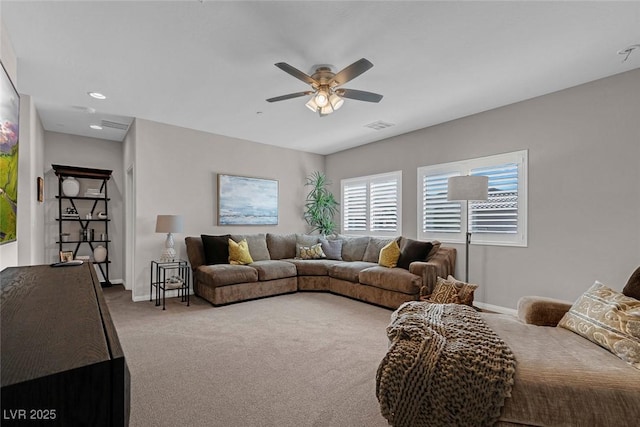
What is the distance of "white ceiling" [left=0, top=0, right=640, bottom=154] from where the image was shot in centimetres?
226

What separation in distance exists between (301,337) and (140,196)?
3294 millimetres

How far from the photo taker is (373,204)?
5973mm

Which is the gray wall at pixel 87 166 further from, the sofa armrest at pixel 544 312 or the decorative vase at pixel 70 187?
the sofa armrest at pixel 544 312

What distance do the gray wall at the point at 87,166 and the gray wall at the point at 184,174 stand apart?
1.92ft

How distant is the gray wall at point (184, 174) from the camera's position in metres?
4.64

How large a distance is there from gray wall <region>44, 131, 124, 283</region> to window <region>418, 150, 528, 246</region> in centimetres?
560

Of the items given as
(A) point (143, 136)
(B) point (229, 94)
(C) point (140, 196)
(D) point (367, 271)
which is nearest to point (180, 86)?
(B) point (229, 94)

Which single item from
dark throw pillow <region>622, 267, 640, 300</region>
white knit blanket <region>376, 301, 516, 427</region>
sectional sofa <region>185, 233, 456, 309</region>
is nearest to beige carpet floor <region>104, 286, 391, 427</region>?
sectional sofa <region>185, 233, 456, 309</region>

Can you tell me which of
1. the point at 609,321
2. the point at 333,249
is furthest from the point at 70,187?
the point at 609,321

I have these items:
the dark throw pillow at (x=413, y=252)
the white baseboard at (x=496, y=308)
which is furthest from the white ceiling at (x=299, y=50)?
the white baseboard at (x=496, y=308)

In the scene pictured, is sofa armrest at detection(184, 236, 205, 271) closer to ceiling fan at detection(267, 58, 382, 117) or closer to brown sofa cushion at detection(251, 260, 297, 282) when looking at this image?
brown sofa cushion at detection(251, 260, 297, 282)

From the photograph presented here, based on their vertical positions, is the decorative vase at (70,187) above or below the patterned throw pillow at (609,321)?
above

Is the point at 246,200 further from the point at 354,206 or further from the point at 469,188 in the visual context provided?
the point at 469,188

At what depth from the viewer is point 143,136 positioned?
468cm
